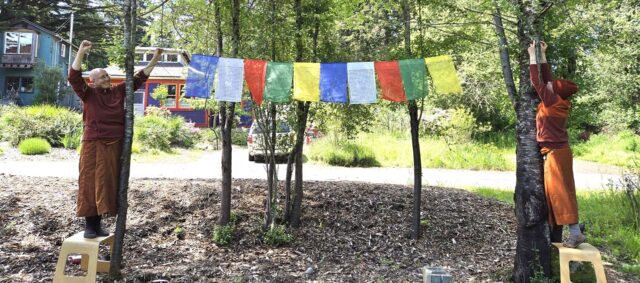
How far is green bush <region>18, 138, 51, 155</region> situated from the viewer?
10500mm

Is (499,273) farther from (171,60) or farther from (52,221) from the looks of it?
(171,60)

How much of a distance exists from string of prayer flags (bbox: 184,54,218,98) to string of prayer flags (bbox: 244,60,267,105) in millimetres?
339

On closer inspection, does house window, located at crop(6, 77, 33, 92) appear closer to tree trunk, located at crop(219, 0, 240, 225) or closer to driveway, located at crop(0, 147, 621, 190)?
driveway, located at crop(0, 147, 621, 190)

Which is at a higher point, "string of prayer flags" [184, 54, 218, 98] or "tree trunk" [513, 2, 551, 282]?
"string of prayer flags" [184, 54, 218, 98]

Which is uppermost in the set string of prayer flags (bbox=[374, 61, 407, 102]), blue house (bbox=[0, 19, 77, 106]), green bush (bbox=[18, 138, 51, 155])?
blue house (bbox=[0, 19, 77, 106])

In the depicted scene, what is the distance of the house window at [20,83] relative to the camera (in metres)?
26.8

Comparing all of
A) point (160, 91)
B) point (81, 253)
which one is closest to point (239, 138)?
point (160, 91)

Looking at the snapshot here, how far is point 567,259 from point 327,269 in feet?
6.56

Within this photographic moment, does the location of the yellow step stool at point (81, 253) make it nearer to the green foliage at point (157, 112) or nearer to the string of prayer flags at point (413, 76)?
the string of prayer flags at point (413, 76)

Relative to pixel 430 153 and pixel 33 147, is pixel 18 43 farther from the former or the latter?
pixel 430 153

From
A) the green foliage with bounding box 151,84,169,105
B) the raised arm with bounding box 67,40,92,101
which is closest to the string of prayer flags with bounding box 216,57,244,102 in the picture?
the raised arm with bounding box 67,40,92,101

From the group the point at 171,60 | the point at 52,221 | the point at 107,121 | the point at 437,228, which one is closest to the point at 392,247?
the point at 437,228

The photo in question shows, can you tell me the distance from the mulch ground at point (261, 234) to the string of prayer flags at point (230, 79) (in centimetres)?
153

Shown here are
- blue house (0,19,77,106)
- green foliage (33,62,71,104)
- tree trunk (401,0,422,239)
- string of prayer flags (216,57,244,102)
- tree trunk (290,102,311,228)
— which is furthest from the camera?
blue house (0,19,77,106)
